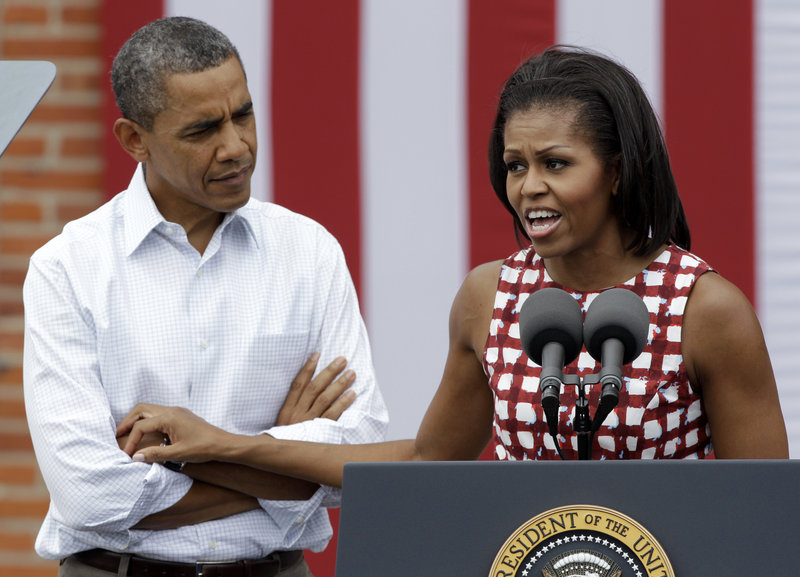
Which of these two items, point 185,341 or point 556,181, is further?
point 185,341

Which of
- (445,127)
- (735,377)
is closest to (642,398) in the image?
(735,377)

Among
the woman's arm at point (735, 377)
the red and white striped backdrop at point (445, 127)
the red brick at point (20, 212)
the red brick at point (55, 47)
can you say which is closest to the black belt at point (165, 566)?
the woman's arm at point (735, 377)

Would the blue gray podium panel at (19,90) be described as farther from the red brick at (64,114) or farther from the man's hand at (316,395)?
the red brick at (64,114)

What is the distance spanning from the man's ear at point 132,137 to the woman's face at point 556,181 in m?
0.80

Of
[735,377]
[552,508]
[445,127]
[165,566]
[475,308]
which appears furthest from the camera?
→ [445,127]

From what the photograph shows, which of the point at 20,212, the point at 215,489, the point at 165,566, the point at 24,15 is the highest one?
the point at 24,15

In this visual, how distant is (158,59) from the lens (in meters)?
2.16

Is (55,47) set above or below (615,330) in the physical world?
above

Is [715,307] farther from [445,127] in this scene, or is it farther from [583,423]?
[445,127]

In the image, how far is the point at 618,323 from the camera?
1359mm

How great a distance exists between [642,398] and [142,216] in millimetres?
997

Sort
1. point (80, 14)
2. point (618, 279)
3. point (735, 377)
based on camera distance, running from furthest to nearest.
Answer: point (80, 14) < point (618, 279) < point (735, 377)

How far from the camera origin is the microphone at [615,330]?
4.44ft

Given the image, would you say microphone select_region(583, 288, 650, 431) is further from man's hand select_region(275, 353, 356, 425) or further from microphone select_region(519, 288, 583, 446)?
man's hand select_region(275, 353, 356, 425)
